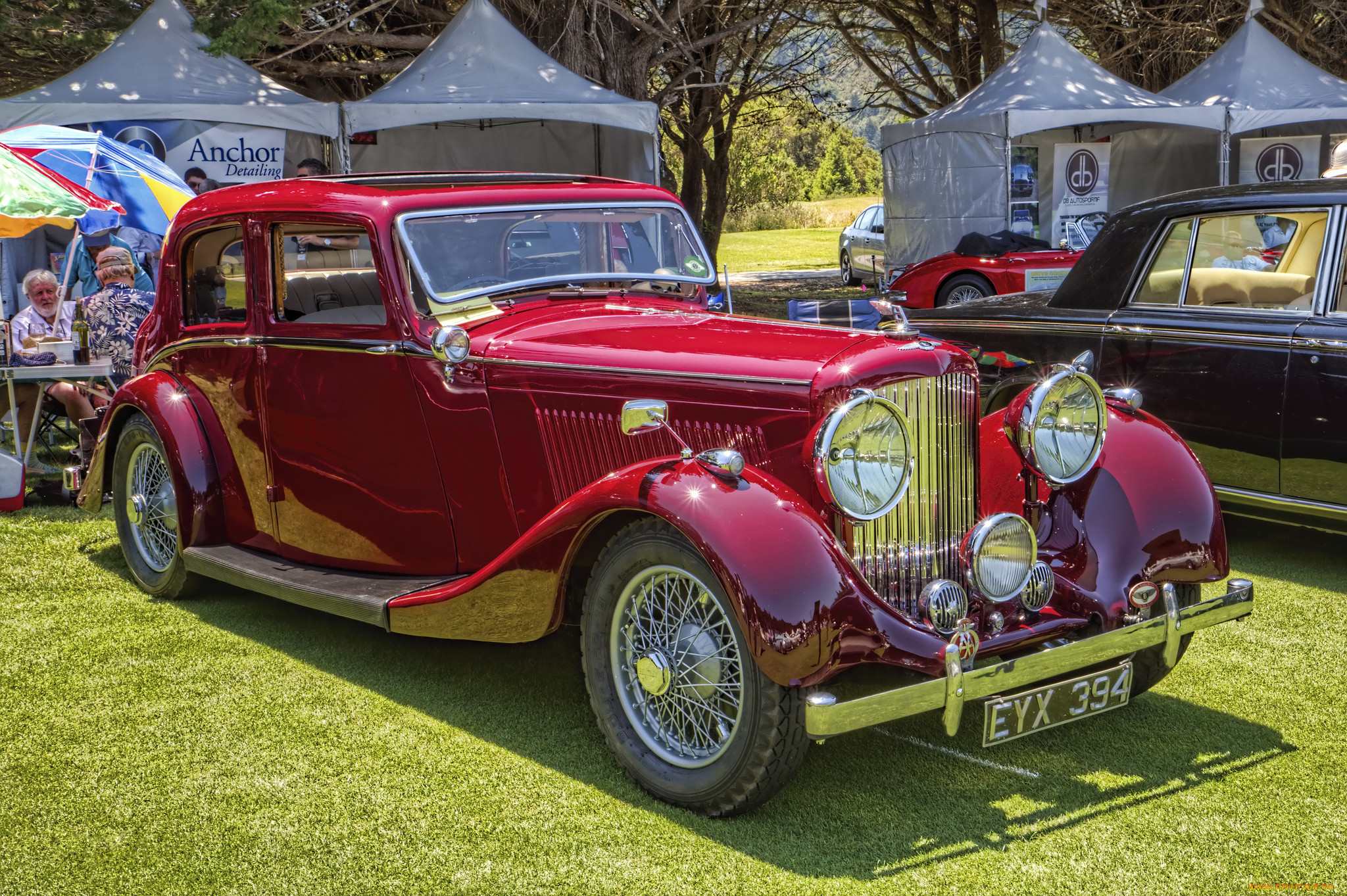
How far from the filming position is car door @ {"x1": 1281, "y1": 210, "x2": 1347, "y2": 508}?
16.1ft

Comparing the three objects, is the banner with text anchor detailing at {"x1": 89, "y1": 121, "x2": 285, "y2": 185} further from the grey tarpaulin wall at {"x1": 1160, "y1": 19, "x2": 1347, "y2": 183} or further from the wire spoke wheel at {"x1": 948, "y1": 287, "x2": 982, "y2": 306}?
the grey tarpaulin wall at {"x1": 1160, "y1": 19, "x2": 1347, "y2": 183}

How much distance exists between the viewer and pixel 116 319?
7242 millimetres

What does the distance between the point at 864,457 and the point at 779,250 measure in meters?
28.0

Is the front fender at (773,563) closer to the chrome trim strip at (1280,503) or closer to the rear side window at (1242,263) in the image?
the chrome trim strip at (1280,503)

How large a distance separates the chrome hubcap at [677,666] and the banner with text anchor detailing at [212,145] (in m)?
9.35

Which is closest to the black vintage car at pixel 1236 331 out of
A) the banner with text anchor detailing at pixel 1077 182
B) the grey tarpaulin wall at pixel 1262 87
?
the banner with text anchor detailing at pixel 1077 182

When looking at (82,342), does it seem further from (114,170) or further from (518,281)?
(518,281)

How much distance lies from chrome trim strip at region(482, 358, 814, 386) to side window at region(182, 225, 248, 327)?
60.9 inches

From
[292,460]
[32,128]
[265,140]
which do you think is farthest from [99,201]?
[292,460]

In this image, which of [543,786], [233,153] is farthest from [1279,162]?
[543,786]

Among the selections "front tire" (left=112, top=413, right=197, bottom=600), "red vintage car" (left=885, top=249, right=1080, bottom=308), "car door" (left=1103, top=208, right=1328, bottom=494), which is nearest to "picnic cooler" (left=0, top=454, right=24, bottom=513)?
"front tire" (left=112, top=413, right=197, bottom=600)

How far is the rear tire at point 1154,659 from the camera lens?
→ 12.1 ft

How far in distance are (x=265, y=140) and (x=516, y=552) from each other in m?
9.52

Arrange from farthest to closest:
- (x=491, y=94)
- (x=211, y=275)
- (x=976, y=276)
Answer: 1. (x=976, y=276)
2. (x=491, y=94)
3. (x=211, y=275)
